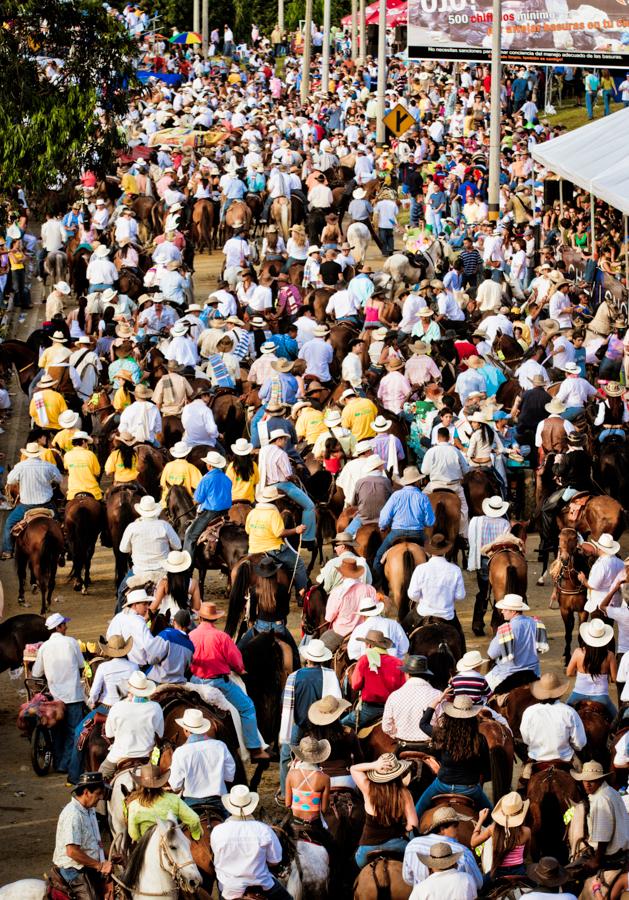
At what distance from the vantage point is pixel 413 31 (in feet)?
142

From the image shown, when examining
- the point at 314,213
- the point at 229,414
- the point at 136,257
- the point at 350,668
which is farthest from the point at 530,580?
the point at 314,213

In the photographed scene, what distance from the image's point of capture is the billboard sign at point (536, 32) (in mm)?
43031

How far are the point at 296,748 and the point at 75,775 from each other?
2825 millimetres

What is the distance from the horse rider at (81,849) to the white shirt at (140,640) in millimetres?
2330

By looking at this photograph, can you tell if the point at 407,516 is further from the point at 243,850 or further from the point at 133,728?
the point at 243,850

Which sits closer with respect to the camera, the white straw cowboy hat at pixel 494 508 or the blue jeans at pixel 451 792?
the blue jeans at pixel 451 792

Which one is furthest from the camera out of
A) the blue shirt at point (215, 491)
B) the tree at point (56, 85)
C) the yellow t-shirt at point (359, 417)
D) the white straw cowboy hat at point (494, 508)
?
the tree at point (56, 85)

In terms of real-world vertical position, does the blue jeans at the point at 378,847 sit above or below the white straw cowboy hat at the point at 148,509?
below

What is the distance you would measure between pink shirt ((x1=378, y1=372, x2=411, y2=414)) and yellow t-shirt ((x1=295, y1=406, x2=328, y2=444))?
1289 mm

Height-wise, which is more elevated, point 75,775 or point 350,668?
point 350,668

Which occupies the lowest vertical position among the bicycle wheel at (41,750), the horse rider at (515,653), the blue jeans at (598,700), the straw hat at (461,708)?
the bicycle wheel at (41,750)

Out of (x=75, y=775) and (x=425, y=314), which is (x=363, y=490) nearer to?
(x=75, y=775)

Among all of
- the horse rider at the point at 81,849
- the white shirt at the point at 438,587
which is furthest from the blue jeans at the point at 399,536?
the horse rider at the point at 81,849

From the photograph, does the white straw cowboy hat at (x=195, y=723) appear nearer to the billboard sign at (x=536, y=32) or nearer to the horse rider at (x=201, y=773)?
the horse rider at (x=201, y=773)
